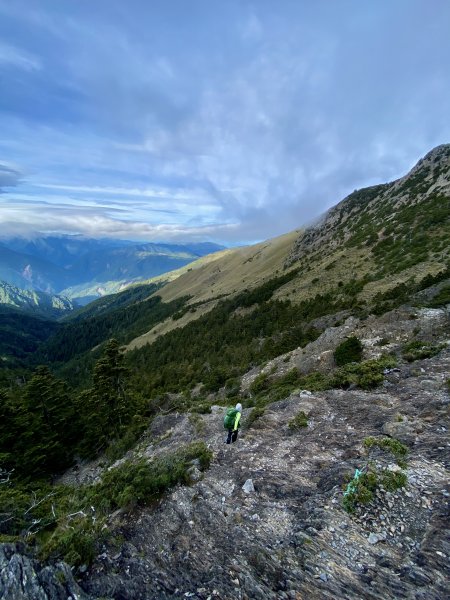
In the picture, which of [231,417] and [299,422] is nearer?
[231,417]

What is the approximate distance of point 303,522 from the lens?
9.40 meters

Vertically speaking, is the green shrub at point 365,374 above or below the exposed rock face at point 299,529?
above

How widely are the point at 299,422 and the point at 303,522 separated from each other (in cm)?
633

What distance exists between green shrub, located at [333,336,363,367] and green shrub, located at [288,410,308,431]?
26.7 ft

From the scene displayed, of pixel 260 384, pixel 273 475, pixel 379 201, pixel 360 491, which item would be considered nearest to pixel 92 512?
pixel 273 475

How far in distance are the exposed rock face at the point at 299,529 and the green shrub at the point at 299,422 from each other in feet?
2.61

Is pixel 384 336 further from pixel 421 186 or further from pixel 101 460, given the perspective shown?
pixel 421 186

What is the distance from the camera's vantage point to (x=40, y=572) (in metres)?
8.02

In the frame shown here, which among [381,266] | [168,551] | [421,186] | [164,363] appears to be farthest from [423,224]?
[164,363]

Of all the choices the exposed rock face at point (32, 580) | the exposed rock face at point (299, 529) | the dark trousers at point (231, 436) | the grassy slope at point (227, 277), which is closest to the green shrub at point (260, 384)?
the dark trousers at point (231, 436)

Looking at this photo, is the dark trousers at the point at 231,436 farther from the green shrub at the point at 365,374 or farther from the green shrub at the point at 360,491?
the green shrub at the point at 365,374

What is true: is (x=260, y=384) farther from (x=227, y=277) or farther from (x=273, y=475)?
(x=227, y=277)

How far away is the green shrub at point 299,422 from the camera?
15.5 meters

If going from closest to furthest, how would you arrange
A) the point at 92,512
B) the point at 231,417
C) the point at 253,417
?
the point at 92,512
the point at 231,417
the point at 253,417
